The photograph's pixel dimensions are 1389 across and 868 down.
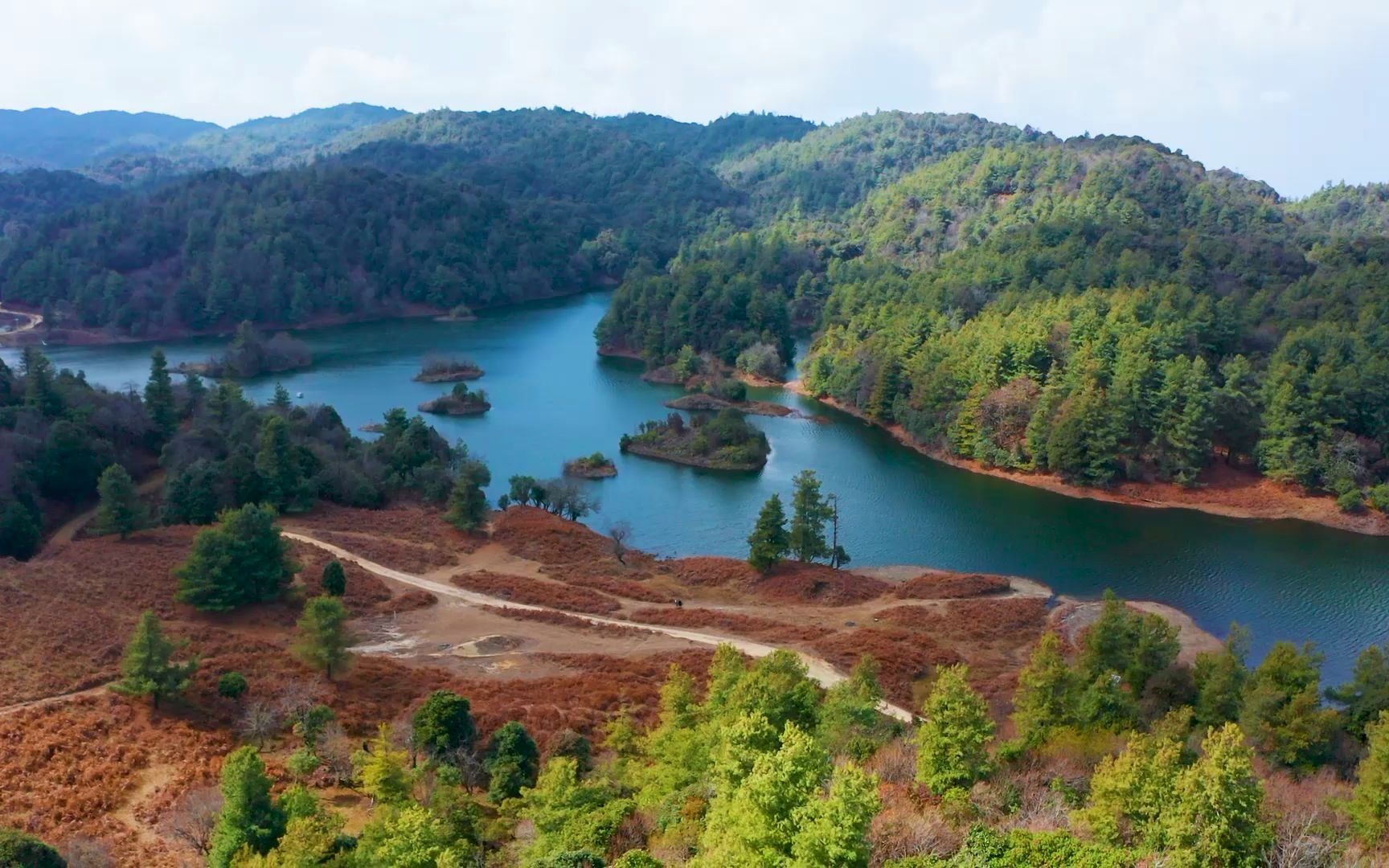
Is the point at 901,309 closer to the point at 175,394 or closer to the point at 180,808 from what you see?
the point at 175,394

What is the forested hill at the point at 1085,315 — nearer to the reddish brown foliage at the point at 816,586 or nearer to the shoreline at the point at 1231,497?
the shoreline at the point at 1231,497

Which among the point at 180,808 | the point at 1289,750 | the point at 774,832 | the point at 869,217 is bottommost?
the point at 180,808

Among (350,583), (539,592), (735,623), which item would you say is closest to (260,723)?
(350,583)

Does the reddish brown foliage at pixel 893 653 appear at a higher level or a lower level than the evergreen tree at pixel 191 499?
lower

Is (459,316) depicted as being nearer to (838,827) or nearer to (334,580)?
(334,580)

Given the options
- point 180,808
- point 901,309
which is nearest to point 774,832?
point 180,808

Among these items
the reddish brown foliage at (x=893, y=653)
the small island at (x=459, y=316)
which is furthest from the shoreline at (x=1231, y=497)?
the small island at (x=459, y=316)
